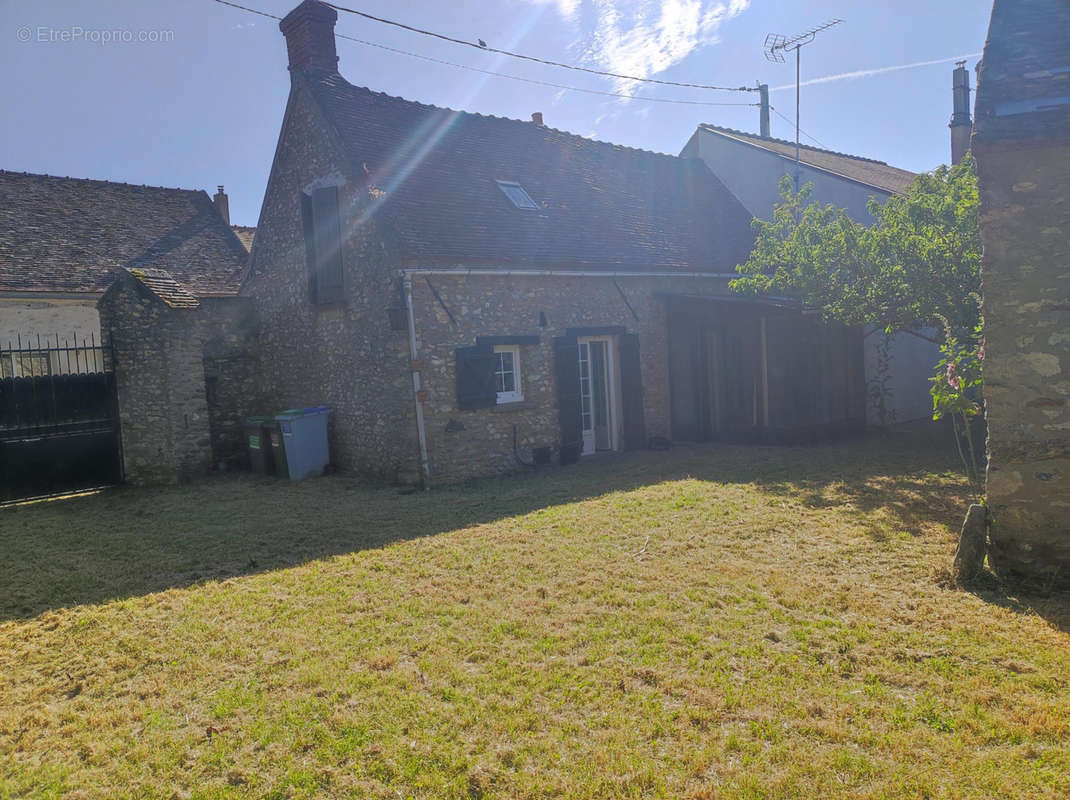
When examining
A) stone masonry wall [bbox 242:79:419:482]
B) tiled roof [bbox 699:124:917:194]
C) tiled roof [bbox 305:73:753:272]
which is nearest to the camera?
stone masonry wall [bbox 242:79:419:482]

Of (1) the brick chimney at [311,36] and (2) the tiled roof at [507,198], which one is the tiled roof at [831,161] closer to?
(2) the tiled roof at [507,198]

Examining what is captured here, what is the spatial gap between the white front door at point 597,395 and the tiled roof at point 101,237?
26.9 ft

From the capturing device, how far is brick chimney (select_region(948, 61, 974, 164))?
1984cm

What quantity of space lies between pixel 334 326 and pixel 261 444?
2.38 meters

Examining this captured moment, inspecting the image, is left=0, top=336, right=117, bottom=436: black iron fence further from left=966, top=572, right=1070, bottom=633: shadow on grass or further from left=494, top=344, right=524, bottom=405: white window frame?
left=966, top=572, right=1070, bottom=633: shadow on grass

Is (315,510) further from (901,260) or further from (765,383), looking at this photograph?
(901,260)

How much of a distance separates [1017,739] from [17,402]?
12.2 metres

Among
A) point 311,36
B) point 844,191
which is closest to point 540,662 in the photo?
point 311,36

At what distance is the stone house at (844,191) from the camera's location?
1498 centimetres

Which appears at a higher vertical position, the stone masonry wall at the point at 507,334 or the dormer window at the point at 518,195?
the dormer window at the point at 518,195

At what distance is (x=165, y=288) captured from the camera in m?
11.6


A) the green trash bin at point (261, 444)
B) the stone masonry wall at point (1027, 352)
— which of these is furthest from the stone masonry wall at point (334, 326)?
the stone masonry wall at point (1027, 352)

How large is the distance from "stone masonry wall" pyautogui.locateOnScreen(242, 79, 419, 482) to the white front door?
11.9ft

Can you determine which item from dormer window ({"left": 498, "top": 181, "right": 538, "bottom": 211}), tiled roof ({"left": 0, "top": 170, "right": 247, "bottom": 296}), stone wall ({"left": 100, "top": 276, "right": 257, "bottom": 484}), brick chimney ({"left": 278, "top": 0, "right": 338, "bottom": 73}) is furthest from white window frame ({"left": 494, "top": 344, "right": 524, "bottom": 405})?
tiled roof ({"left": 0, "top": 170, "right": 247, "bottom": 296})
